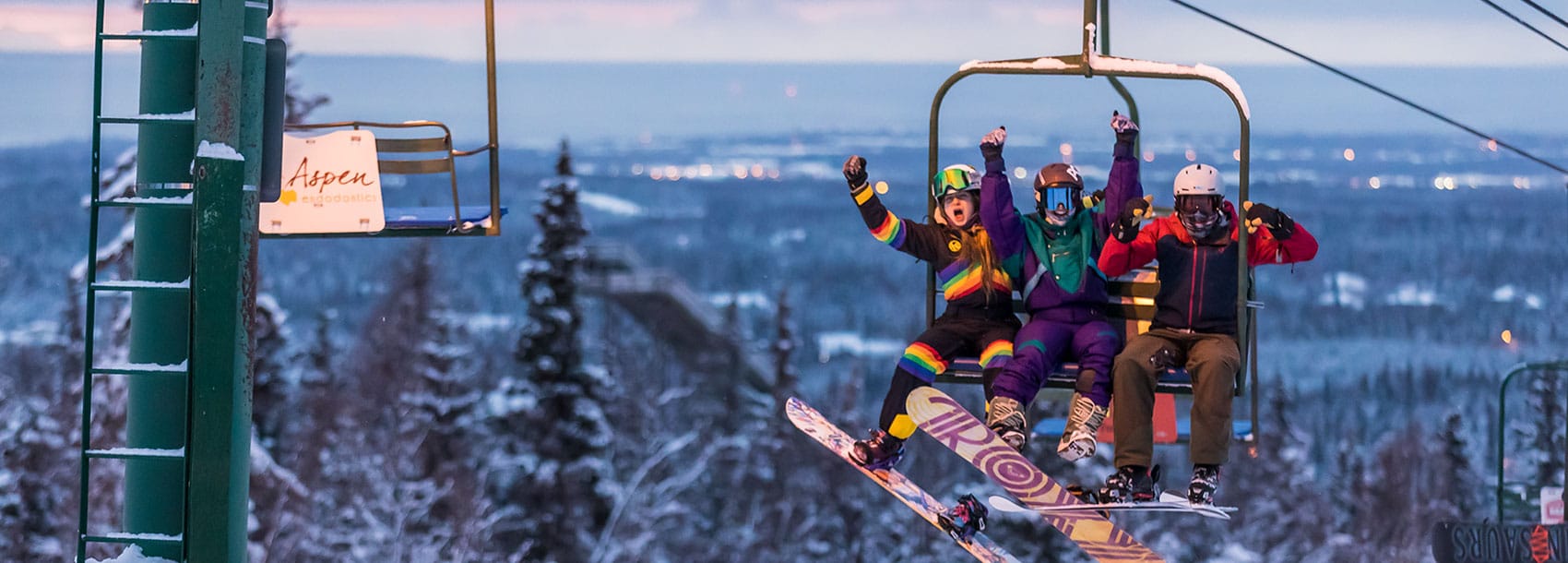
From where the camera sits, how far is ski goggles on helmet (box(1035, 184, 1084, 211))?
7.53 metres

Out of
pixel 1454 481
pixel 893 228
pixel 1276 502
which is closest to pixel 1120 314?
pixel 893 228

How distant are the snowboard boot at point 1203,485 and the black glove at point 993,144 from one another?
1.29 metres

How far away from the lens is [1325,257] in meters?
85.9

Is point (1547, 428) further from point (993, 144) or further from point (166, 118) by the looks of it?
point (166, 118)

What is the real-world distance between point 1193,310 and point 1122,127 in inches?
27.4

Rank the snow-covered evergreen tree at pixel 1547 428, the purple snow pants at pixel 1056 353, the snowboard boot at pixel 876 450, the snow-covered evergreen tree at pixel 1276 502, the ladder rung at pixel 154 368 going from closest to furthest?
the ladder rung at pixel 154 368
the purple snow pants at pixel 1056 353
the snowboard boot at pixel 876 450
the snow-covered evergreen tree at pixel 1547 428
the snow-covered evergreen tree at pixel 1276 502

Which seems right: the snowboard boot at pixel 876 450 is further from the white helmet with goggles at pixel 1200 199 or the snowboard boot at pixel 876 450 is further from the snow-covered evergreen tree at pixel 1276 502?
the snow-covered evergreen tree at pixel 1276 502

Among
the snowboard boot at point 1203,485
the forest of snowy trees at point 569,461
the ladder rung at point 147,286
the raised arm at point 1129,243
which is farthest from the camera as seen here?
the forest of snowy trees at point 569,461

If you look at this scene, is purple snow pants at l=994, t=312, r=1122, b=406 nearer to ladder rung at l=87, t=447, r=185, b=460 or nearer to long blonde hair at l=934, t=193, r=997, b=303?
long blonde hair at l=934, t=193, r=997, b=303

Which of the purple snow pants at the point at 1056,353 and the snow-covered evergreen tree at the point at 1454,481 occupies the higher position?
the purple snow pants at the point at 1056,353

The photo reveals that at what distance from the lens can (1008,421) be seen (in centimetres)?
735

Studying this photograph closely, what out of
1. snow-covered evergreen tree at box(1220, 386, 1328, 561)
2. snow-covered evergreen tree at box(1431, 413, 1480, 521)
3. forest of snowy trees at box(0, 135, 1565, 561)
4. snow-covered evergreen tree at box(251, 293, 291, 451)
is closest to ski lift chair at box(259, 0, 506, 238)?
forest of snowy trees at box(0, 135, 1565, 561)

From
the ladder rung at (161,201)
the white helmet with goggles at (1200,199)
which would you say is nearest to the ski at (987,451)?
the white helmet with goggles at (1200,199)

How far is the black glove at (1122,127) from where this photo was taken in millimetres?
7520
